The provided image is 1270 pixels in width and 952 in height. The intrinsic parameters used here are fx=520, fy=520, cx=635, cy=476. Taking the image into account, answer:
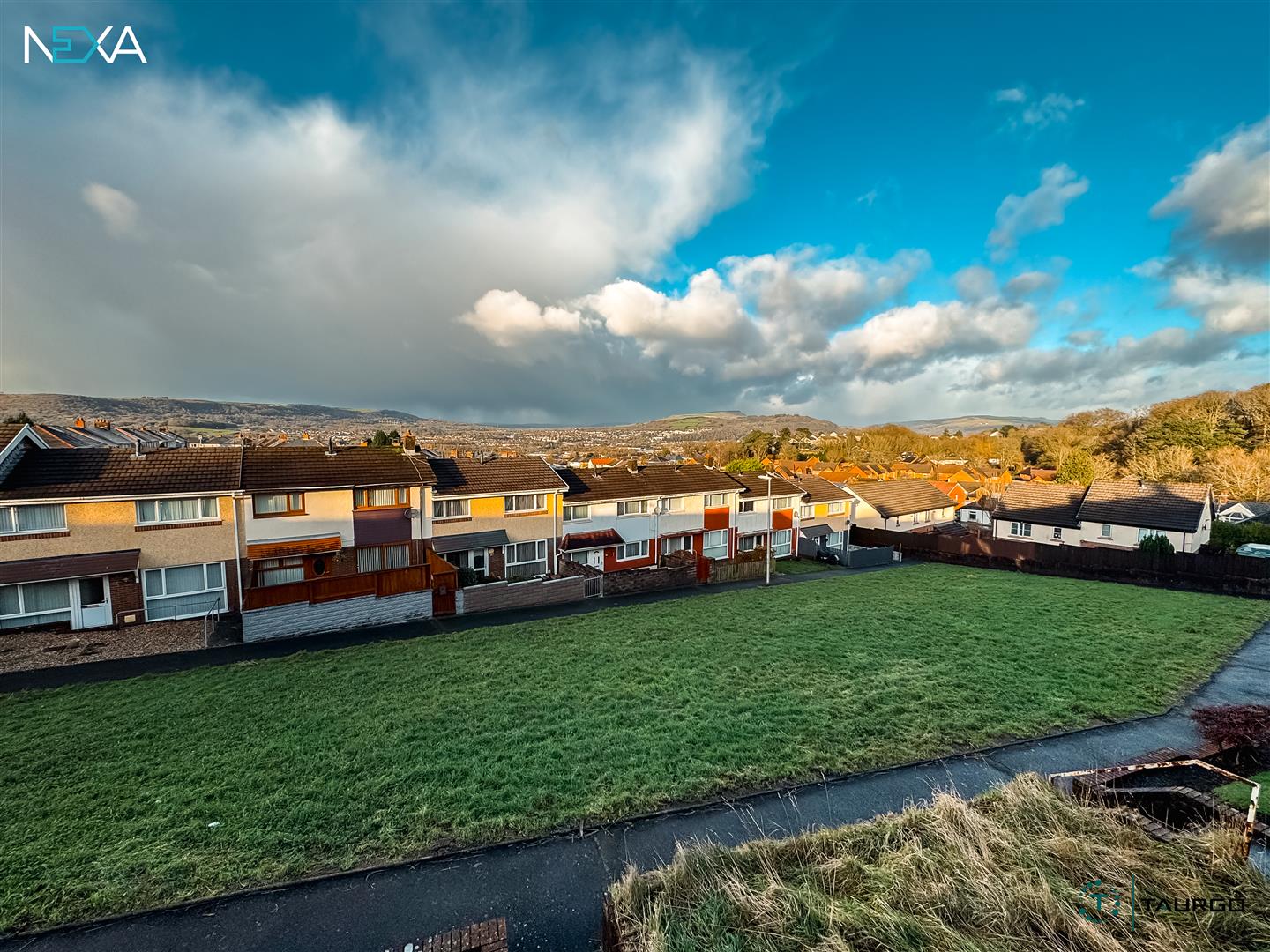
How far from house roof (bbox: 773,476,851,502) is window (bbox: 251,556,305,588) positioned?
32.4 m

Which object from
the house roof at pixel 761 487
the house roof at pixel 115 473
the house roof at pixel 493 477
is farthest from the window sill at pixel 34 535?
the house roof at pixel 761 487

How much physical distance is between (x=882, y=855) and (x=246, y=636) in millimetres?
20412

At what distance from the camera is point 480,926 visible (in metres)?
4.95

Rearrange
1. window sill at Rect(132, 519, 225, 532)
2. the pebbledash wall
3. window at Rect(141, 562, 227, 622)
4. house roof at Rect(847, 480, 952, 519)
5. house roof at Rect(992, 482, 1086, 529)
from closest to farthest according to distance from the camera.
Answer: the pebbledash wall → window sill at Rect(132, 519, 225, 532) → window at Rect(141, 562, 227, 622) → house roof at Rect(992, 482, 1086, 529) → house roof at Rect(847, 480, 952, 519)

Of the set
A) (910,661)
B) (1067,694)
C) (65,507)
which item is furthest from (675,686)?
(65,507)

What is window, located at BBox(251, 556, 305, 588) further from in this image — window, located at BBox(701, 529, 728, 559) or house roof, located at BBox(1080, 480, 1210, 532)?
house roof, located at BBox(1080, 480, 1210, 532)

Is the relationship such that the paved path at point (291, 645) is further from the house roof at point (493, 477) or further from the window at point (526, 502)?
the house roof at point (493, 477)

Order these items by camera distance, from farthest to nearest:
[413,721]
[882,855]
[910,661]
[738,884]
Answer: [910,661] < [413,721] < [882,855] < [738,884]

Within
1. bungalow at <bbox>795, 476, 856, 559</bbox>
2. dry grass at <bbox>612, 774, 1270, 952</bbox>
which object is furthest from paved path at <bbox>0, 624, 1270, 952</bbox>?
bungalow at <bbox>795, 476, 856, 559</bbox>

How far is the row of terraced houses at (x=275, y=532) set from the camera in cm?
1755

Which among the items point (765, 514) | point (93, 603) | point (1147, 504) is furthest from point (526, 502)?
point (1147, 504)

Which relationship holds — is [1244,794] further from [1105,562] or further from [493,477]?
[1105,562]

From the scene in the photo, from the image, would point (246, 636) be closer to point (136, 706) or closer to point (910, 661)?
point (136, 706)

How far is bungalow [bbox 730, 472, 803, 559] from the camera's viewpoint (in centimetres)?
3647
